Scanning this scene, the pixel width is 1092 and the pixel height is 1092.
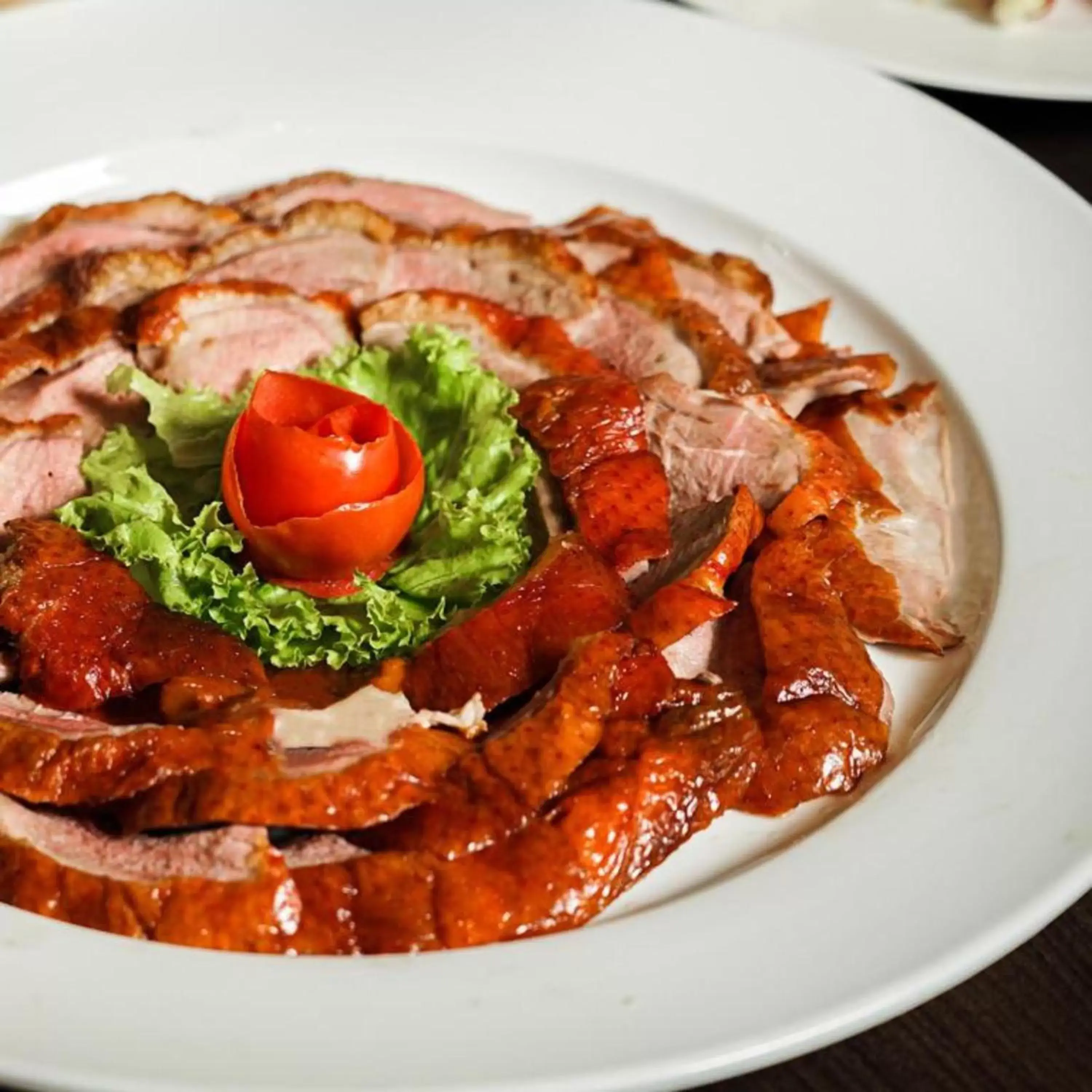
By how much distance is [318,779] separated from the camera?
268 centimetres

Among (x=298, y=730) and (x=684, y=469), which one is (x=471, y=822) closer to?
(x=298, y=730)

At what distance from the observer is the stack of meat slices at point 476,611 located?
2656 mm

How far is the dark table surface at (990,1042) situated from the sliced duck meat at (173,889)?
0.86 metres

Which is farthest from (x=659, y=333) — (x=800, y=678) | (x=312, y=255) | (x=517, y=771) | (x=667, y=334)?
(x=517, y=771)

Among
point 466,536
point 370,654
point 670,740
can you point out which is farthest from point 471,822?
point 466,536

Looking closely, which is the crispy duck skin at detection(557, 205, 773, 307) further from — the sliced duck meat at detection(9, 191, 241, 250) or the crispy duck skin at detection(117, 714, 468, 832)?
the crispy duck skin at detection(117, 714, 468, 832)

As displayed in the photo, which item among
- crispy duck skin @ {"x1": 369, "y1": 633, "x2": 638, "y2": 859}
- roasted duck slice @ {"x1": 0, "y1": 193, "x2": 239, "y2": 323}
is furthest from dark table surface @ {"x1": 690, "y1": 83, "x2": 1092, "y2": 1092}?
roasted duck slice @ {"x1": 0, "y1": 193, "x2": 239, "y2": 323}

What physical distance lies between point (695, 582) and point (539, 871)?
0.79m

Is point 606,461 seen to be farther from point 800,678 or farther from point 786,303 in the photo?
point 786,303

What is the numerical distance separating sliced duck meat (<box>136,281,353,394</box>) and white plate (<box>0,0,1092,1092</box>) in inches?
39.7

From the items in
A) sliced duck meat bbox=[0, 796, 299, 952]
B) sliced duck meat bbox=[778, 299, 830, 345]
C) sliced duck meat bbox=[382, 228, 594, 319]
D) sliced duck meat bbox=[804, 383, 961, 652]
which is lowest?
sliced duck meat bbox=[804, 383, 961, 652]

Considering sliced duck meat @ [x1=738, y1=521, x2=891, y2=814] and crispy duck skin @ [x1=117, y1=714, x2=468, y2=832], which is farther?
sliced duck meat @ [x1=738, y1=521, x2=891, y2=814]

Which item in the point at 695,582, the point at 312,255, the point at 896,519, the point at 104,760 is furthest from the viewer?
the point at 312,255

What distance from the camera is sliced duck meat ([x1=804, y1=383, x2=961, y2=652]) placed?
334cm
